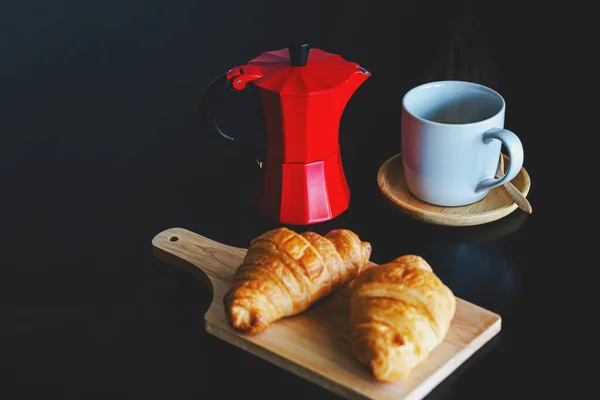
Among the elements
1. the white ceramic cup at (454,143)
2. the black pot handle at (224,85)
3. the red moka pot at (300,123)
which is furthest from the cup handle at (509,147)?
the black pot handle at (224,85)

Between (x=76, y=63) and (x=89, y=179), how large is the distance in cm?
52

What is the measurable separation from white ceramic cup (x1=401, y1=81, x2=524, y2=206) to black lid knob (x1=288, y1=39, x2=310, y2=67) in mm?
199

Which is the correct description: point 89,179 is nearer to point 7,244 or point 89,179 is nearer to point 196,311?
point 7,244

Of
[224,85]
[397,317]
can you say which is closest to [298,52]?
[224,85]

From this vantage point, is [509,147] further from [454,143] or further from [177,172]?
[177,172]

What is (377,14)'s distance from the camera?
2.02 m

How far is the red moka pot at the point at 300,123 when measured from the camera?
1.42 meters

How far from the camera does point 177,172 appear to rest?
66.7 inches

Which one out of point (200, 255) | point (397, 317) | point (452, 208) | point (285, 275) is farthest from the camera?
point (452, 208)

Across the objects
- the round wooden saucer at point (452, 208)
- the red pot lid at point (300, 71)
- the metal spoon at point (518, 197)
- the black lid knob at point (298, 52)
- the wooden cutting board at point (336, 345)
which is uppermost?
the black lid knob at point (298, 52)

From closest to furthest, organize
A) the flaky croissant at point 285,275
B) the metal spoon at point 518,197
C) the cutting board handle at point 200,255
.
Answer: the flaky croissant at point 285,275, the cutting board handle at point 200,255, the metal spoon at point 518,197

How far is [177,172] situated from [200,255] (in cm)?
32

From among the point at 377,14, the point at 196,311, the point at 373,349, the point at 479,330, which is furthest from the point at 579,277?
the point at 377,14

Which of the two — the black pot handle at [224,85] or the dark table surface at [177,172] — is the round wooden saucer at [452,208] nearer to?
the dark table surface at [177,172]
